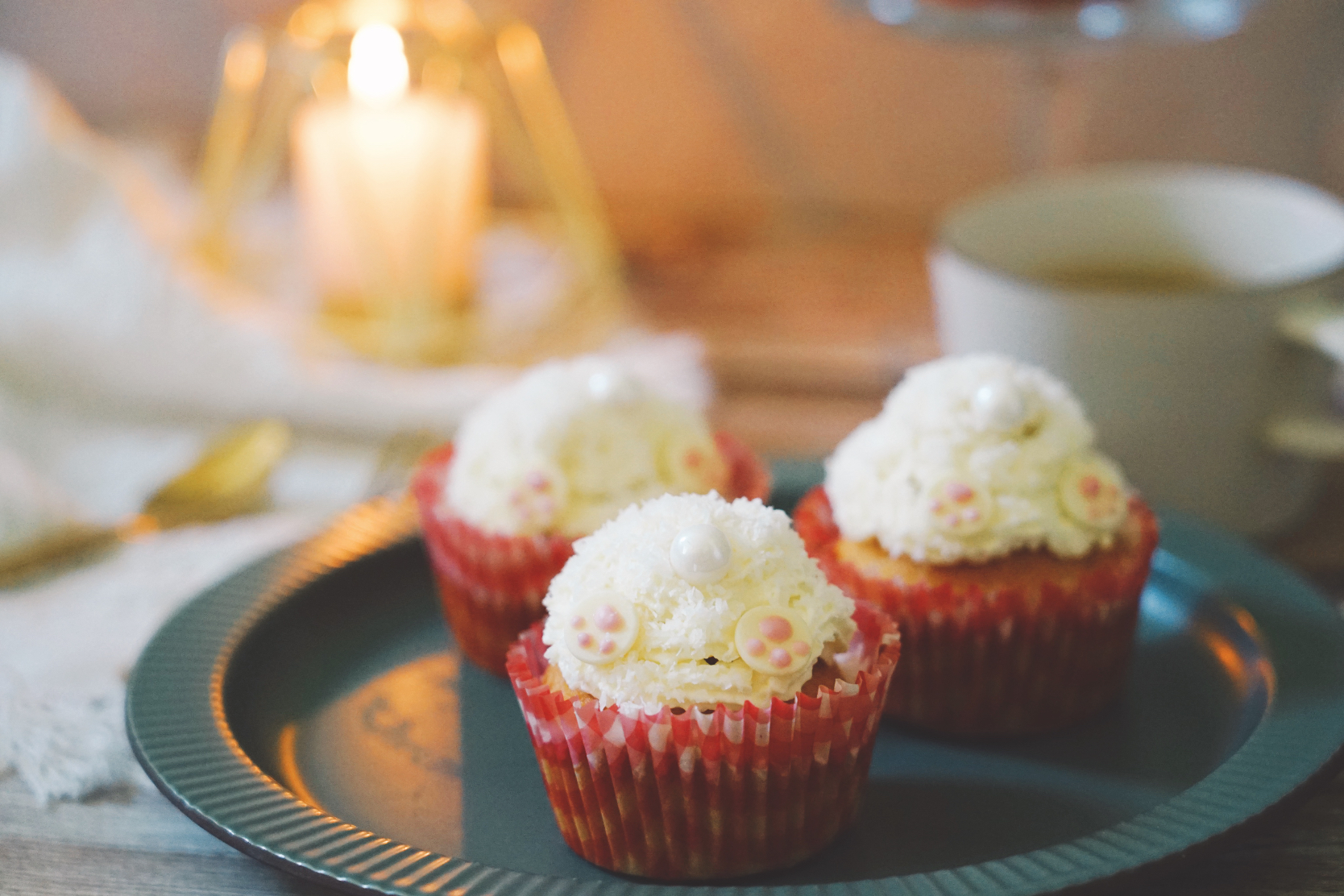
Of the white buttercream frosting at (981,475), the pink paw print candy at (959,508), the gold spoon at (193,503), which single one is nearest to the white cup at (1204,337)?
the white buttercream frosting at (981,475)

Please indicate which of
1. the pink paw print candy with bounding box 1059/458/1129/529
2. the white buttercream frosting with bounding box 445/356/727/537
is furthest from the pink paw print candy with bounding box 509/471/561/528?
the pink paw print candy with bounding box 1059/458/1129/529

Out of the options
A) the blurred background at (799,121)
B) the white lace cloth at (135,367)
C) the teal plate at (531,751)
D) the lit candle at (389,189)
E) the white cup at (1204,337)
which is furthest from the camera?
the blurred background at (799,121)

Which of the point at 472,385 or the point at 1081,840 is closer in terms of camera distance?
the point at 1081,840

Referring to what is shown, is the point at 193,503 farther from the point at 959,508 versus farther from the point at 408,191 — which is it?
the point at 959,508

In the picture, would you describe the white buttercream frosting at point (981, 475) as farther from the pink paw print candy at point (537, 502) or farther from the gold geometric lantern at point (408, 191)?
the gold geometric lantern at point (408, 191)

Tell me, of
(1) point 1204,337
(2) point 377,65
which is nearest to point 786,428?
(1) point 1204,337

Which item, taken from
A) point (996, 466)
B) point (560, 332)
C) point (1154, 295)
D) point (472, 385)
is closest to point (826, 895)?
point (996, 466)

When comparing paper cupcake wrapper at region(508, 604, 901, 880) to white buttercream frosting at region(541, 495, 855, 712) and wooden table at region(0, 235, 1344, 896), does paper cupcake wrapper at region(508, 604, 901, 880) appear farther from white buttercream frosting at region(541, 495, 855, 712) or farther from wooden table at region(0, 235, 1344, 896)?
wooden table at region(0, 235, 1344, 896)

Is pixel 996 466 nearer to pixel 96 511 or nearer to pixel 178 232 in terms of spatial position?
pixel 96 511
